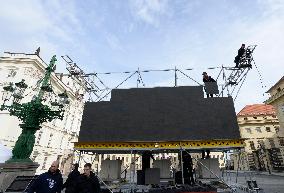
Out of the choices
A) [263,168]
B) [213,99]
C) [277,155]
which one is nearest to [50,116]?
[213,99]

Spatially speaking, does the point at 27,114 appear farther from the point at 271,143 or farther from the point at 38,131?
the point at 271,143

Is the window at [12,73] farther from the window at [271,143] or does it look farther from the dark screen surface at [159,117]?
the window at [271,143]

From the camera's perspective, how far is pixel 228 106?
12758 mm

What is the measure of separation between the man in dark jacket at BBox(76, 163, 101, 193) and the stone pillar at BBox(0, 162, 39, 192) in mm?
8043

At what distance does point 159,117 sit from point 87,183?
23.7 feet

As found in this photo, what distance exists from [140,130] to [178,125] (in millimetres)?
2136

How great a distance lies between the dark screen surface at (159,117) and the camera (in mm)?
12234

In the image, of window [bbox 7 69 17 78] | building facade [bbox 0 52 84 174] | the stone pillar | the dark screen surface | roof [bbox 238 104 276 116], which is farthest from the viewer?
roof [bbox 238 104 276 116]

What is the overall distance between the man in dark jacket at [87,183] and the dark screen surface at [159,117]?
19.3 feet

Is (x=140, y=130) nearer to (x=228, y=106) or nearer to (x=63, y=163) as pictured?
(x=228, y=106)

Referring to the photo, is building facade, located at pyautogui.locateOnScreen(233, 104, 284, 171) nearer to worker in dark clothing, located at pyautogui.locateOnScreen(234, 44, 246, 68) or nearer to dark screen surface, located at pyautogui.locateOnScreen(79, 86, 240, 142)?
worker in dark clothing, located at pyautogui.locateOnScreen(234, 44, 246, 68)

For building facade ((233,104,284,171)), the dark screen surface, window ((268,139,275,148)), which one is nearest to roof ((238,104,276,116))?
building facade ((233,104,284,171))

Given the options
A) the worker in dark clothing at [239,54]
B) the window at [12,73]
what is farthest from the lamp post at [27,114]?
the window at [12,73]

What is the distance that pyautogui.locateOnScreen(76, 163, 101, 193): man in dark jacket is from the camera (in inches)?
253
